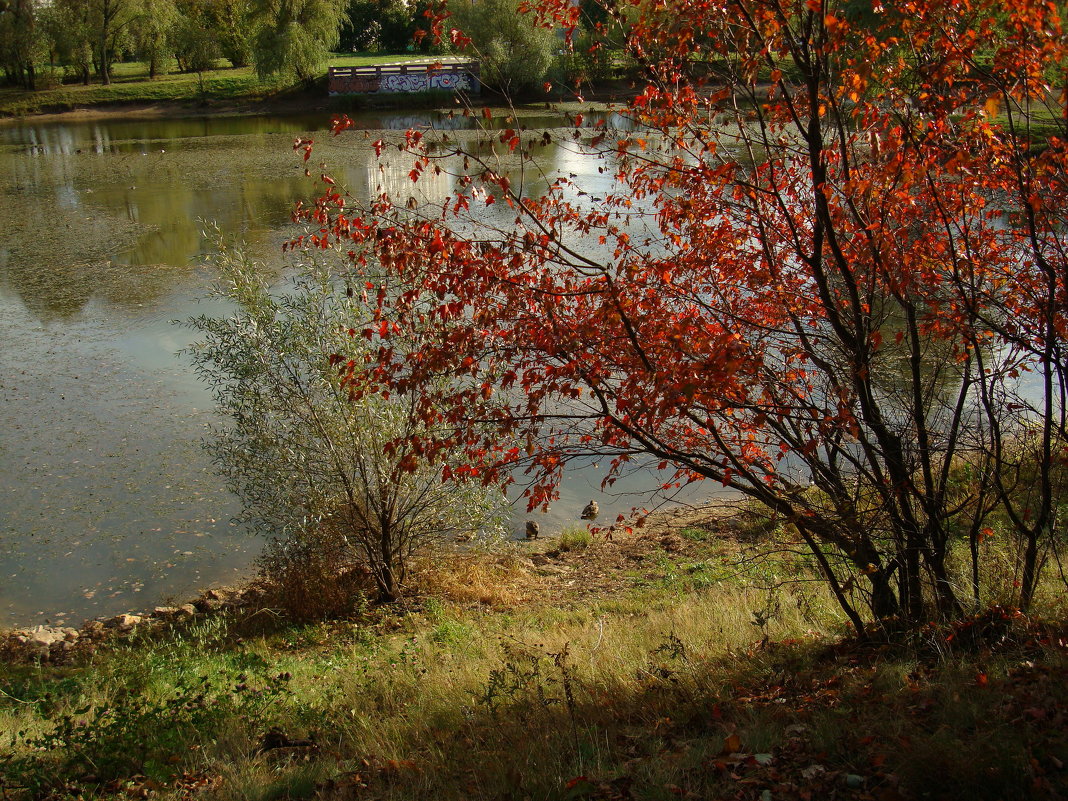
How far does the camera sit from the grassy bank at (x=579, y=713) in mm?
3957

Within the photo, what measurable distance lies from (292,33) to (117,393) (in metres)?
47.0

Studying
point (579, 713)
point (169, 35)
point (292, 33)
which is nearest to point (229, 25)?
point (169, 35)

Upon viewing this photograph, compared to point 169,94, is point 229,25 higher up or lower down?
higher up

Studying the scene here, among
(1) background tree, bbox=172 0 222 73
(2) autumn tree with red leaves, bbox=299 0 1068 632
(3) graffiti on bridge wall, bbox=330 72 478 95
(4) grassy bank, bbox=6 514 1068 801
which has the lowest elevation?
(4) grassy bank, bbox=6 514 1068 801

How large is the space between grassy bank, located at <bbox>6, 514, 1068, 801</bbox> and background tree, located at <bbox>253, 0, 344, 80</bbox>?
5323 cm

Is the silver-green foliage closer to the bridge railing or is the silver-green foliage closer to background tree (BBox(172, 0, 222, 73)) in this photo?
the bridge railing

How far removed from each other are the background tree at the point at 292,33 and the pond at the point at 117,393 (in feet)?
85.2

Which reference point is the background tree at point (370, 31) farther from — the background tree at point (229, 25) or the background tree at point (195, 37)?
the background tree at point (195, 37)

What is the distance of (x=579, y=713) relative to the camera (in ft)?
17.6

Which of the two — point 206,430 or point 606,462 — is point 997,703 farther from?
point 206,430

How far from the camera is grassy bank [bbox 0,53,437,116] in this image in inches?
2211

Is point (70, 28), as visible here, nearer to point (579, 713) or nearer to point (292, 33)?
point (292, 33)

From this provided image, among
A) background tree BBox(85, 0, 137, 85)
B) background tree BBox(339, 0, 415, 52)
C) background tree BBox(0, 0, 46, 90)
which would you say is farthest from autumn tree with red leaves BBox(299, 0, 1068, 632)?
background tree BBox(339, 0, 415, 52)

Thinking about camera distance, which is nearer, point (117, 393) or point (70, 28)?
point (117, 393)
